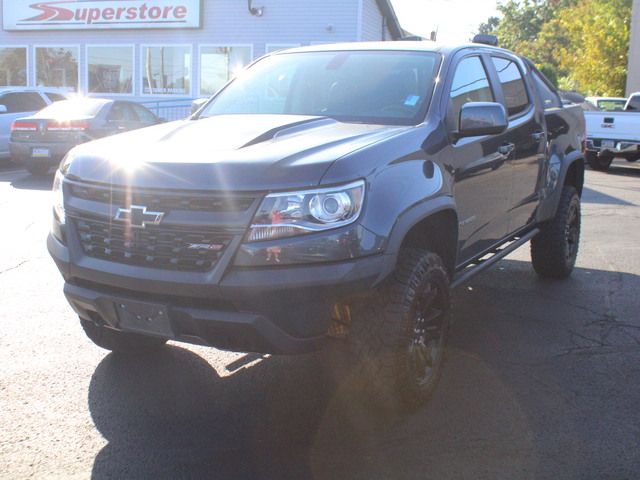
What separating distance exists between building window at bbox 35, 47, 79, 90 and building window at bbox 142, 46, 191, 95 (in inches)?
101

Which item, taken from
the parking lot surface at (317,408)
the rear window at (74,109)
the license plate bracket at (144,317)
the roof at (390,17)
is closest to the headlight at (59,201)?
the license plate bracket at (144,317)

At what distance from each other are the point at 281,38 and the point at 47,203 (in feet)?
42.7

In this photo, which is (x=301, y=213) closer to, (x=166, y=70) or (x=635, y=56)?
(x=166, y=70)

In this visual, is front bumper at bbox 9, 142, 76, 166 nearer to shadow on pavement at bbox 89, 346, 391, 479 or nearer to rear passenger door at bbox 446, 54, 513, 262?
shadow on pavement at bbox 89, 346, 391, 479

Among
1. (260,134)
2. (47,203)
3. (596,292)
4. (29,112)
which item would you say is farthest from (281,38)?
(260,134)

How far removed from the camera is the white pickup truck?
1638 cm

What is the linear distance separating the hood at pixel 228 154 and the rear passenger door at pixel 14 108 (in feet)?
40.0

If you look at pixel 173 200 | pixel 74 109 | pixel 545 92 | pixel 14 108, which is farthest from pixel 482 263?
pixel 14 108

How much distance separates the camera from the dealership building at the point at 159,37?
2192 centimetres

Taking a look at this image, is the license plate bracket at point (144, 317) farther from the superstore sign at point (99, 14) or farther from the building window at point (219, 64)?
the superstore sign at point (99, 14)

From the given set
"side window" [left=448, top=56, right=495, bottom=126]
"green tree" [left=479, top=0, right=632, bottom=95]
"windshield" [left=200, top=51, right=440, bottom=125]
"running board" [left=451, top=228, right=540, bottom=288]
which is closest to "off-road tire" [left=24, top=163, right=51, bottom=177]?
"windshield" [left=200, top=51, right=440, bottom=125]

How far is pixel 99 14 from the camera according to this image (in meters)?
23.8

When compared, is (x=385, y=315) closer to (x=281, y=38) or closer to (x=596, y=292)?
(x=596, y=292)

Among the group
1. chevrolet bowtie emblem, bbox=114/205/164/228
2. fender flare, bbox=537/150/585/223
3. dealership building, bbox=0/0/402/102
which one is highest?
dealership building, bbox=0/0/402/102
